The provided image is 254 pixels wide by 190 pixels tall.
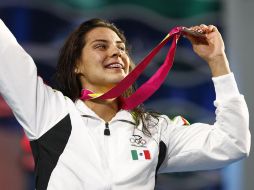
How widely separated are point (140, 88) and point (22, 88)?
52 cm

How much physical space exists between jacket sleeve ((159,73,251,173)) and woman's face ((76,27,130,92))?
299 mm

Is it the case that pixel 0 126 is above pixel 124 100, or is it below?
below

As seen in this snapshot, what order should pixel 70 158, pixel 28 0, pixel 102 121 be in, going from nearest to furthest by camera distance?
pixel 70 158, pixel 102 121, pixel 28 0

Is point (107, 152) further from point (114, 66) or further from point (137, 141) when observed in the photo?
point (114, 66)

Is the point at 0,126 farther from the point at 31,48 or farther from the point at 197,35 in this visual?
the point at 197,35

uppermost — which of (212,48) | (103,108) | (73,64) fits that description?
(212,48)

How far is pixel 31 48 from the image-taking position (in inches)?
146

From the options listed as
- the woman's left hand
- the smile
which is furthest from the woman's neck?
the woman's left hand

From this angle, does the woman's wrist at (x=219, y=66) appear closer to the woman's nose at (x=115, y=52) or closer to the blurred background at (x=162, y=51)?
the woman's nose at (x=115, y=52)

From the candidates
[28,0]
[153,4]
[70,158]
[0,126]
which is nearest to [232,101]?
[70,158]

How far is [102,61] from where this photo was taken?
7.57ft

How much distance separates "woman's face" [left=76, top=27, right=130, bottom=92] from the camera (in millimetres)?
2271

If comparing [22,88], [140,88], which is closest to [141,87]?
[140,88]

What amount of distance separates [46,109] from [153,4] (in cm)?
247
